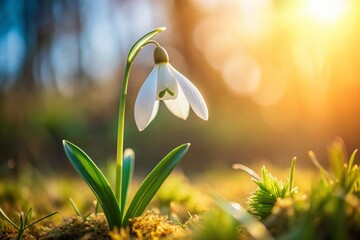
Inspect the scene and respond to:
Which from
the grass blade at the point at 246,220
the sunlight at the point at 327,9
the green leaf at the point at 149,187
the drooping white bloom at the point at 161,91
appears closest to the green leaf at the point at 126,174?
the green leaf at the point at 149,187

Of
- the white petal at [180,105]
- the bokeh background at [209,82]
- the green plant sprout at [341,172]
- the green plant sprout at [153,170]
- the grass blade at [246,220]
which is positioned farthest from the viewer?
the bokeh background at [209,82]

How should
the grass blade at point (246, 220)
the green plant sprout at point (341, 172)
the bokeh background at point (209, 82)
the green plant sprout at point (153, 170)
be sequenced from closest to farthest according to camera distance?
1. the grass blade at point (246, 220)
2. the green plant sprout at point (341, 172)
3. the green plant sprout at point (153, 170)
4. the bokeh background at point (209, 82)

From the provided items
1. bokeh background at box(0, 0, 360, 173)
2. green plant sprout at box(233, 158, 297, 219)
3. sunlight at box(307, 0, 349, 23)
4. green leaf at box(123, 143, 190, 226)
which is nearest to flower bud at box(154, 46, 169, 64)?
green leaf at box(123, 143, 190, 226)

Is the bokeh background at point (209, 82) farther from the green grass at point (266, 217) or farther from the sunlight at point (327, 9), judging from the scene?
the green grass at point (266, 217)

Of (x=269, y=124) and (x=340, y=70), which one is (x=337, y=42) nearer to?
(x=340, y=70)

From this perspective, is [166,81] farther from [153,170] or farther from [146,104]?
[153,170]

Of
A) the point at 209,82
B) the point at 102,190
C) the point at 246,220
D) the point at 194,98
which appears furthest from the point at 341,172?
the point at 209,82
